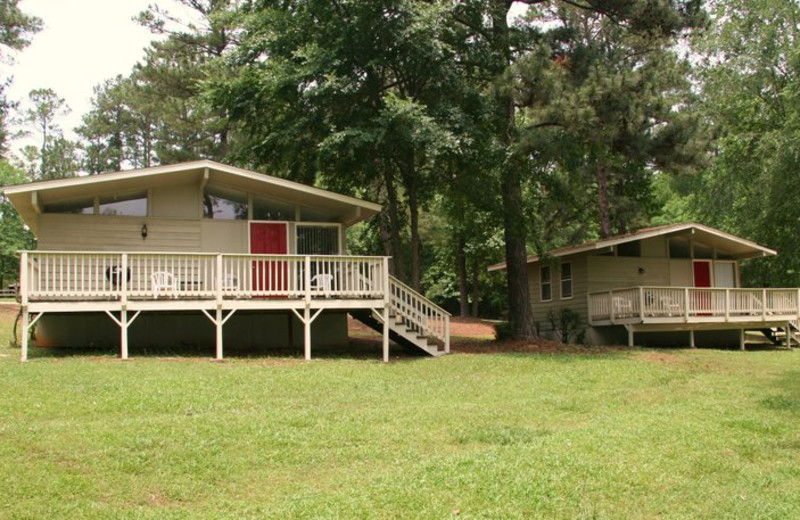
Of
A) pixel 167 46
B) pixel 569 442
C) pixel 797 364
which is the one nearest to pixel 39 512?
pixel 569 442

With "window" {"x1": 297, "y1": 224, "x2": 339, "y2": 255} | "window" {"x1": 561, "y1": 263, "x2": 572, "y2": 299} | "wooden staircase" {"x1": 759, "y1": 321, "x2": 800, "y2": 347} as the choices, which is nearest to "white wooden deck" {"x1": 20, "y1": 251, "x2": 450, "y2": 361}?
"window" {"x1": 297, "y1": 224, "x2": 339, "y2": 255}

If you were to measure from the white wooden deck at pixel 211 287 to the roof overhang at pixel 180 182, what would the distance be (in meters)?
1.45

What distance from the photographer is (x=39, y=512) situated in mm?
5867

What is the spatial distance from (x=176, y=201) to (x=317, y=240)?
3.45 metres

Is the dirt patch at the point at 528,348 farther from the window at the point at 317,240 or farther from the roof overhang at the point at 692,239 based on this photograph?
the window at the point at 317,240

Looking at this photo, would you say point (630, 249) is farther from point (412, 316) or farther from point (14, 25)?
point (14, 25)

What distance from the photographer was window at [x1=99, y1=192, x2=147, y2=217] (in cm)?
1627

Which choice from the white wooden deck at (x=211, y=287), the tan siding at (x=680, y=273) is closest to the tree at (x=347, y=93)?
the white wooden deck at (x=211, y=287)

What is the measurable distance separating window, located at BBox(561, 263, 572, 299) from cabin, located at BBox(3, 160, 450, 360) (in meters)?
7.39

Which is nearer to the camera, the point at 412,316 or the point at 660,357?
the point at 412,316

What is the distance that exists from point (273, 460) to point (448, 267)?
34.6 meters

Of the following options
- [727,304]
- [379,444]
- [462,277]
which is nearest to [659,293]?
[727,304]

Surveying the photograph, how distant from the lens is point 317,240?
58.9 feet

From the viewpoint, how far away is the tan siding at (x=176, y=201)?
655 inches
